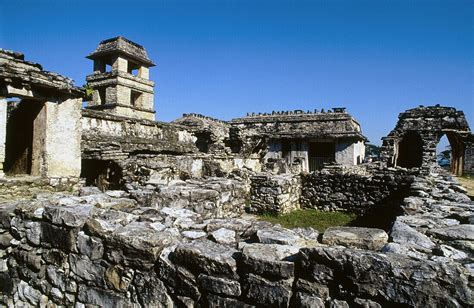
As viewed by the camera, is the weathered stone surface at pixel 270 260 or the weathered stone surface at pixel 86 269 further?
the weathered stone surface at pixel 86 269

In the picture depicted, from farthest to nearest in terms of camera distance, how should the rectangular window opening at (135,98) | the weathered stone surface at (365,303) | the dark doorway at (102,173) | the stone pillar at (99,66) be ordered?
the rectangular window opening at (135,98) → the stone pillar at (99,66) → the dark doorway at (102,173) → the weathered stone surface at (365,303)

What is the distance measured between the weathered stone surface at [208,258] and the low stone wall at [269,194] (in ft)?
23.2

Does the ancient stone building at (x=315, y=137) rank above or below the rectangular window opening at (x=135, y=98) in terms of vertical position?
below

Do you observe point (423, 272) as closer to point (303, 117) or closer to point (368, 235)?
point (368, 235)

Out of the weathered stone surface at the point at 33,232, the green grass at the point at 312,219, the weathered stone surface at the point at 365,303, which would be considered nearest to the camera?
the weathered stone surface at the point at 365,303

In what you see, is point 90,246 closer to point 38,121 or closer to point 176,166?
point 38,121

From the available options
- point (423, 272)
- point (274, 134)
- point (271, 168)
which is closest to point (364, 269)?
point (423, 272)

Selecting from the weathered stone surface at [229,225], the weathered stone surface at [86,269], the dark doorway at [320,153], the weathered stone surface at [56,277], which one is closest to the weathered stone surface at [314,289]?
the weathered stone surface at [229,225]

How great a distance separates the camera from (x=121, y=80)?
2417 cm

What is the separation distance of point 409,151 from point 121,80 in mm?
23305

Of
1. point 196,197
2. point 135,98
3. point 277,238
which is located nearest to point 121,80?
point 135,98

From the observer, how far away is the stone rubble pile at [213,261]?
6.06 feet

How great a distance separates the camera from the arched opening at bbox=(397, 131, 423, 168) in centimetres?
2055

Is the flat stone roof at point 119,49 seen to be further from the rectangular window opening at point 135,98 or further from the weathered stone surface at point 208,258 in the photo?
the weathered stone surface at point 208,258
